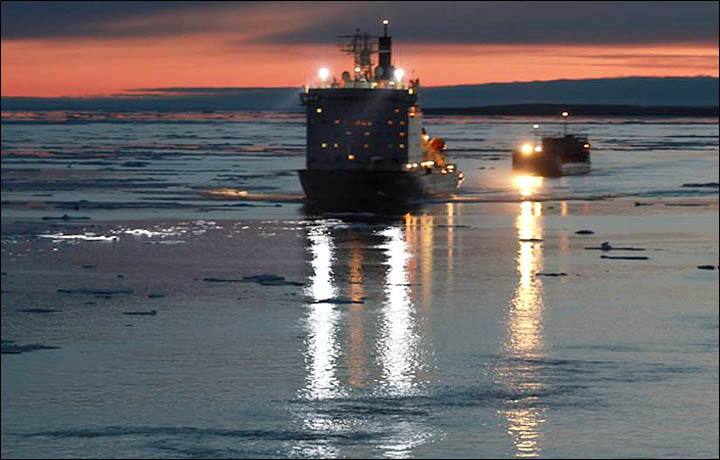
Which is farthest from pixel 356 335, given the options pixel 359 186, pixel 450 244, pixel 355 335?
pixel 359 186

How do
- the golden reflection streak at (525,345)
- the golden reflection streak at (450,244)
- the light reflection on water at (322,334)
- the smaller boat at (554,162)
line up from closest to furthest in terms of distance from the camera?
the golden reflection streak at (525,345)
the light reflection on water at (322,334)
the golden reflection streak at (450,244)
the smaller boat at (554,162)

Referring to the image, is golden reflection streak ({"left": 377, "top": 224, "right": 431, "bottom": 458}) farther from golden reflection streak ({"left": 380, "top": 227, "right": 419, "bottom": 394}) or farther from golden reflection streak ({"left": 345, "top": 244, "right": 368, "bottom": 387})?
golden reflection streak ({"left": 345, "top": 244, "right": 368, "bottom": 387})

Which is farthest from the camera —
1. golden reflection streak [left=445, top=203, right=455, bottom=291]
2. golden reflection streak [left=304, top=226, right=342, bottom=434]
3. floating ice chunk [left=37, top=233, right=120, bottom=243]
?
floating ice chunk [left=37, top=233, right=120, bottom=243]

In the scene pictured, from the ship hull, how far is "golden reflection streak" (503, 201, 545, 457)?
18694mm

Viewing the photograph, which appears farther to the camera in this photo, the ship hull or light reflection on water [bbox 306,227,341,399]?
the ship hull

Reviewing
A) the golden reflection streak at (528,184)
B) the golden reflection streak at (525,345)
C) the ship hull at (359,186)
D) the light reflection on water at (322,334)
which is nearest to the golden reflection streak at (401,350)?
the light reflection on water at (322,334)

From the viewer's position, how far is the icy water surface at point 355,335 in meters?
15.0

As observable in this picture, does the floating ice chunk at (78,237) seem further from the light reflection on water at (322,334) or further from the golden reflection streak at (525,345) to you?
the golden reflection streak at (525,345)

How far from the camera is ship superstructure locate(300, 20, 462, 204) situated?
54.5 metres

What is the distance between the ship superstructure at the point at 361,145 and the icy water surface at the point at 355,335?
8.50 metres

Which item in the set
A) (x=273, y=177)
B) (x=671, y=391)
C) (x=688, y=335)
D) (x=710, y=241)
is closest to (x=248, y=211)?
(x=710, y=241)

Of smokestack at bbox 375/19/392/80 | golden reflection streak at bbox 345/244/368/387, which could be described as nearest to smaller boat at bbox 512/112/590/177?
smokestack at bbox 375/19/392/80

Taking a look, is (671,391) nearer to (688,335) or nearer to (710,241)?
(688,335)

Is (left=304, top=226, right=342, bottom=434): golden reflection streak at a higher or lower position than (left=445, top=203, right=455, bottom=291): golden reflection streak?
higher
